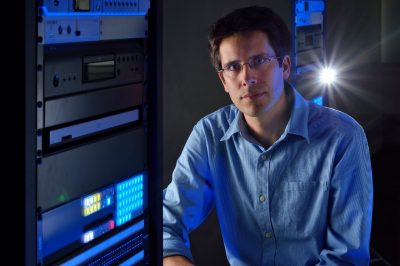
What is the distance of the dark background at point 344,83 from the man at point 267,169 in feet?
1.64

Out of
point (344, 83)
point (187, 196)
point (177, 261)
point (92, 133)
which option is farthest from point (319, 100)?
point (92, 133)

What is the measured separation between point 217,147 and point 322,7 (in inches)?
81.3

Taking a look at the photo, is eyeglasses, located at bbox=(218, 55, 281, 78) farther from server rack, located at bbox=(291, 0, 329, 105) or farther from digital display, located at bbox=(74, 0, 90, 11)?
server rack, located at bbox=(291, 0, 329, 105)

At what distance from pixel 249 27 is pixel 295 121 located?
0.29m

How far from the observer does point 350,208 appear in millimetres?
1776

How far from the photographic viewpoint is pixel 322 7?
150 inches

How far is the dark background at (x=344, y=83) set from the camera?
98.7 inches

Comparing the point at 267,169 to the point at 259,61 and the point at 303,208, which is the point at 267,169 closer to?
the point at 303,208

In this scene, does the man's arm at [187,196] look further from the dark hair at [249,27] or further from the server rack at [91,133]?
the server rack at [91,133]

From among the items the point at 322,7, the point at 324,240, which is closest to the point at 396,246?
the point at 322,7

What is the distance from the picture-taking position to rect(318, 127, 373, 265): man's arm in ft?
5.71

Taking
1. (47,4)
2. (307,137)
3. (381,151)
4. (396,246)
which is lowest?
(396,246)

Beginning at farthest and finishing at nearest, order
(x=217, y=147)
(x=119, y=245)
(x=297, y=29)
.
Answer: (x=297, y=29), (x=217, y=147), (x=119, y=245)

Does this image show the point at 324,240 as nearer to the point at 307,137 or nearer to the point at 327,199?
the point at 327,199
